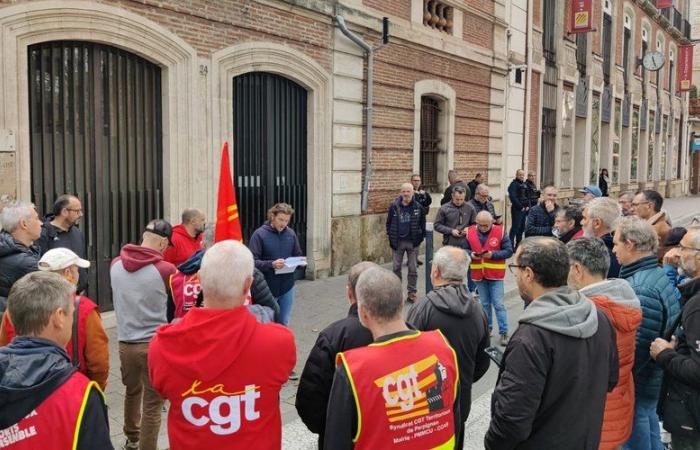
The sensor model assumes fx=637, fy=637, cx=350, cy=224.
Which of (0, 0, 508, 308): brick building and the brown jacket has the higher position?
(0, 0, 508, 308): brick building

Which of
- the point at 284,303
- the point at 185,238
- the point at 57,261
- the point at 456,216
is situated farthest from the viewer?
the point at 456,216

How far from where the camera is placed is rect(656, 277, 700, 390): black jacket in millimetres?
3186

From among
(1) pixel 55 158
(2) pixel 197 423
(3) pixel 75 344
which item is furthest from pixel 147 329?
(1) pixel 55 158

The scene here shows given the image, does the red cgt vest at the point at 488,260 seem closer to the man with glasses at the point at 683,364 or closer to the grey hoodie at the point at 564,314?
the man with glasses at the point at 683,364

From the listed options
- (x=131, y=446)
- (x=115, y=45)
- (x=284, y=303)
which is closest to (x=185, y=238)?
(x=284, y=303)

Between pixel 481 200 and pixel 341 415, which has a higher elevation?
pixel 481 200

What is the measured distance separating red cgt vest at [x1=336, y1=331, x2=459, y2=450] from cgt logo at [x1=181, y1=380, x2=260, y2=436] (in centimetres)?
42

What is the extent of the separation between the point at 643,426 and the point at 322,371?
2240mm

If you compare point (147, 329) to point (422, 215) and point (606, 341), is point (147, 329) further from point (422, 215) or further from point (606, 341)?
point (422, 215)

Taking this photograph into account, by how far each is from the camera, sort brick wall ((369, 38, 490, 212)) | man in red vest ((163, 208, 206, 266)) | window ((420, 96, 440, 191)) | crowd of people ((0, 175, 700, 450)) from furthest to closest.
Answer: window ((420, 96, 440, 191)) → brick wall ((369, 38, 490, 212)) → man in red vest ((163, 208, 206, 266)) → crowd of people ((0, 175, 700, 450))

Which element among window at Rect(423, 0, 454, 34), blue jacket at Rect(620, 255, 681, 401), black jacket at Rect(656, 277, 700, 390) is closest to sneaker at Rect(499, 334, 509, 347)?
blue jacket at Rect(620, 255, 681, 401)

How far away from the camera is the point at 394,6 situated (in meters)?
12.0

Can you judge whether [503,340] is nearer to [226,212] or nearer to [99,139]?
[226,212]

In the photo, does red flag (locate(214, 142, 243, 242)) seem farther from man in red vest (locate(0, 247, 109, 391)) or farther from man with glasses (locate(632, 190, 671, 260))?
man with glasses (locate(632, 190, 671, 260))
